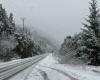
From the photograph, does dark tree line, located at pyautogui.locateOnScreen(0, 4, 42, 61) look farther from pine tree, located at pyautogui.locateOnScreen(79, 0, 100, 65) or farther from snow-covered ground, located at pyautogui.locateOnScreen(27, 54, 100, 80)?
snow-covered ground, located at pyautogui.locateOnScreen(27, 54, 100, 80)

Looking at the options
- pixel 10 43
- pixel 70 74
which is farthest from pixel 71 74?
pixel 10 43

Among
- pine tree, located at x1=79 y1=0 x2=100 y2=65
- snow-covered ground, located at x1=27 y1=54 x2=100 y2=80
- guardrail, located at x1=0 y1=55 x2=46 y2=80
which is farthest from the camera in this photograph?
pine tree, located at x1=79 y1=0 x2=100 y2=65

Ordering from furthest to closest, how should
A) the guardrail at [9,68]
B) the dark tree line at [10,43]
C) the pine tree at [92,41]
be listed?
the dark tree line at [10,43] < the pine tree at [92,41] < the guardrail at [9,68]

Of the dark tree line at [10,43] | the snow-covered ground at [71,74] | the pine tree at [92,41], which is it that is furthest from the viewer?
the dark tree line at [10,43]

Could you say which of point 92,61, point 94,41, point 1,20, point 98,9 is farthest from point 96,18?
point 1,20

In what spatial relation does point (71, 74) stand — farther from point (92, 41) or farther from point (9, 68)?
point (92, 41)

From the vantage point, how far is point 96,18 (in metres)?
29.4

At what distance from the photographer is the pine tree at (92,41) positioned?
27.6 m

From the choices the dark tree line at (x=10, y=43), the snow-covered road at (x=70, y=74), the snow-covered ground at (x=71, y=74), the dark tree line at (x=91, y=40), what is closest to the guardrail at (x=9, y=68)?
the snow-covered road at (x=70, y=74)

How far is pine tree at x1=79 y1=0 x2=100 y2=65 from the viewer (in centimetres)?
2759

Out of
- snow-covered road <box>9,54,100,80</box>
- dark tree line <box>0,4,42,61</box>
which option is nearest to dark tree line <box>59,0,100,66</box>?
snow-covered road <box>9,54,100,80</box>

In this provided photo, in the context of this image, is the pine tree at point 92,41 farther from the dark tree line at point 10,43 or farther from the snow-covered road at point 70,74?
the dark tree line at point 10,43

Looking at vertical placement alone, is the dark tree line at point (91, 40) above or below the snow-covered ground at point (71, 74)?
above

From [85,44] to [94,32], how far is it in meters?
2.25
